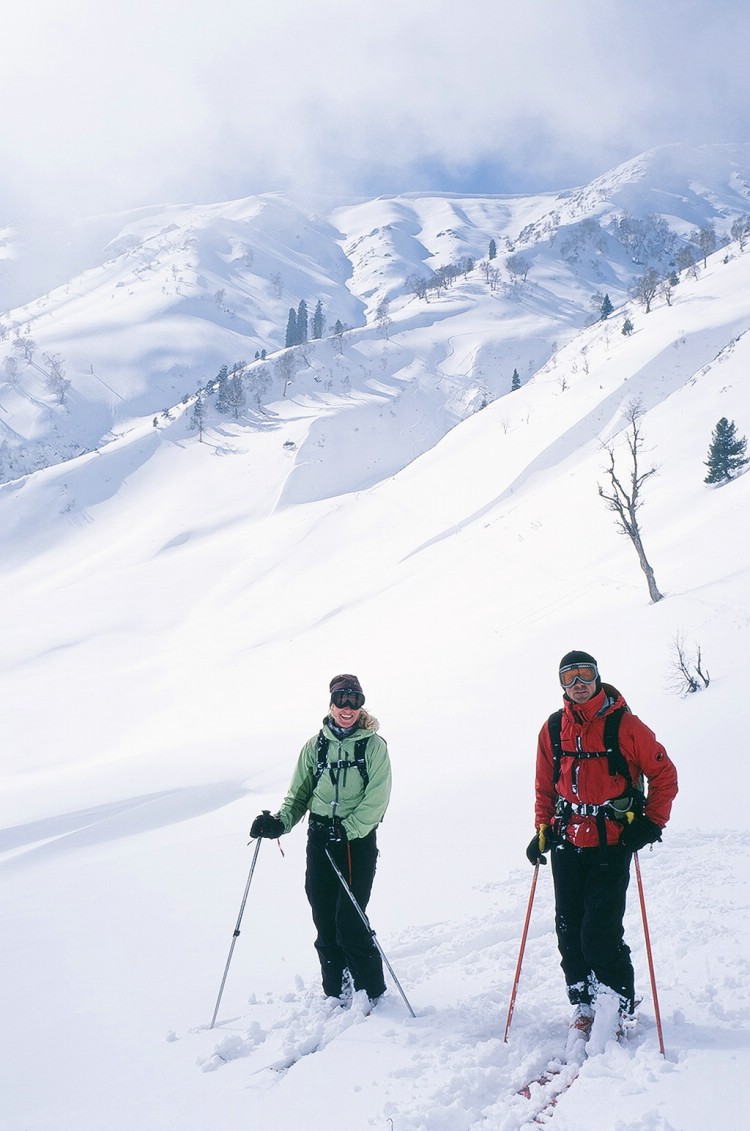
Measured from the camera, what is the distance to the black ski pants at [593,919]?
4363 millimetres

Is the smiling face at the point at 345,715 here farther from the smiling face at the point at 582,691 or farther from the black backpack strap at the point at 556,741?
the smiling face at the point at 582,691

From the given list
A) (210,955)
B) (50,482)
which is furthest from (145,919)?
(50,482)

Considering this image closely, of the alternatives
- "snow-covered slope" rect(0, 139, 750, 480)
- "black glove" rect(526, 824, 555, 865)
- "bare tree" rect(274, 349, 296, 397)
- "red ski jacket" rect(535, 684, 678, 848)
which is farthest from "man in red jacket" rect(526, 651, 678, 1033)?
"bare tree" rect(274, 349, 296, 397)

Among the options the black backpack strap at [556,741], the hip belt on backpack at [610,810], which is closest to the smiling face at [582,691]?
the black backpack strap at [556,741]

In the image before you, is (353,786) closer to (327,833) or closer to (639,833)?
(327,833)

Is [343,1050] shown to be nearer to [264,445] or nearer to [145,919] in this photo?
[145,919]

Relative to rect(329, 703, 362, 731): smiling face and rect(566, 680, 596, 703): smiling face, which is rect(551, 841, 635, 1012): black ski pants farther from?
rect(329, 703, 362, 731): smiling face

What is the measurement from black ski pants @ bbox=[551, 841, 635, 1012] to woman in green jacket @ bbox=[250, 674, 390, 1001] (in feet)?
4.68

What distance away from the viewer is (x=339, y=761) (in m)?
5.16

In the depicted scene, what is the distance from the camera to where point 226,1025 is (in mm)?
5066

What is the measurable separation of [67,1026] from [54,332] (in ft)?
514

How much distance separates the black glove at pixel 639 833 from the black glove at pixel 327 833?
2027 millimetres

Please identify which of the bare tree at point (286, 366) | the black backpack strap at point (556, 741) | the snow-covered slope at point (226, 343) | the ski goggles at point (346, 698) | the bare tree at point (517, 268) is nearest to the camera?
the black backpack strap at point (556, 741)

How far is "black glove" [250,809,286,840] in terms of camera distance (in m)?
5.14
